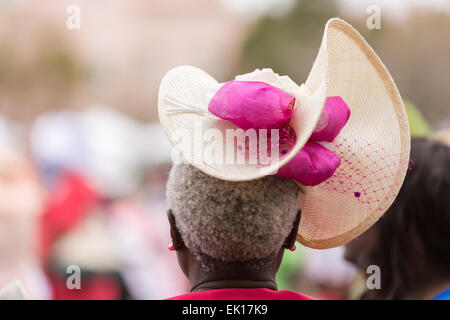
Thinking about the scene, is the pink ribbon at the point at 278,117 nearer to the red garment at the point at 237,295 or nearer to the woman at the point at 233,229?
the woman at the point at 233,229

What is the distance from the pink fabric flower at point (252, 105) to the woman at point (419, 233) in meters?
0.94

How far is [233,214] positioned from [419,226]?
1.15 meters

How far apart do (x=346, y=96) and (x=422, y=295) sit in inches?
38.3

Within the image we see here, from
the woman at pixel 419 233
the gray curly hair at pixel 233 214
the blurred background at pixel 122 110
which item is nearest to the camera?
the gray curly hair at pixel 233 214

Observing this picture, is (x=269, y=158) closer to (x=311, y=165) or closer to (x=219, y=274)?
(x=311, y=165)

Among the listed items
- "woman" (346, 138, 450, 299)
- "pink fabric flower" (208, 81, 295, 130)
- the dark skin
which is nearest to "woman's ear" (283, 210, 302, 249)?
the dark skin

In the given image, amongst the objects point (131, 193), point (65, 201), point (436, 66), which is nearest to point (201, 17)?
point (436, 66)

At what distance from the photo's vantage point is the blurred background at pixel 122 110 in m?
5.23

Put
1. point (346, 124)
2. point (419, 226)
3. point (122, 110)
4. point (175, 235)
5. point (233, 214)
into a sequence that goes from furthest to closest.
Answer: point (122, 110) < point (419, 226) < point (346, 124) < point (175, 235) < point (233, 214)

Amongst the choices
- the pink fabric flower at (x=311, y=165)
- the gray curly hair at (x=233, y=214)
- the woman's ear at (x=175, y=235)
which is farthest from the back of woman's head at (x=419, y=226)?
the woman's ear at (x=175, y=235)

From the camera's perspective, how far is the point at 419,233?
260 centimetres

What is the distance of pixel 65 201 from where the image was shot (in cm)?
620

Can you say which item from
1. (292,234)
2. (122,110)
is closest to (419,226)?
(292,234)
